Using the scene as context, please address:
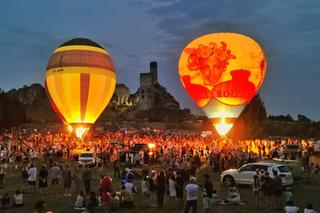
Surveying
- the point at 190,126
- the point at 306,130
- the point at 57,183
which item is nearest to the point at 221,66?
the point at 57,183

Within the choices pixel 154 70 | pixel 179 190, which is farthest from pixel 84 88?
pixel 154 70

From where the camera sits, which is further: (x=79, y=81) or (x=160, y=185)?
(x=79, y=81)

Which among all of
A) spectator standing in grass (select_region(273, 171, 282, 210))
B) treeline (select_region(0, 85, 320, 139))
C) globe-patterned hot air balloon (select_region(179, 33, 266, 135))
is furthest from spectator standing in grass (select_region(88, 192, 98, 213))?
treeline (select_region(0, 85, 320, 139))

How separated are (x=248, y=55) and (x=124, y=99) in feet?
415

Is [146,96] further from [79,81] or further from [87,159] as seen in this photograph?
[87,159]

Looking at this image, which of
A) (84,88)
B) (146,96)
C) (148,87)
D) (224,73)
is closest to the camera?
(224,73)

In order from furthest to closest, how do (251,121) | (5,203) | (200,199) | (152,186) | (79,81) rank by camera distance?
(251,121) < (79,81) < (200,199) < (152,186) < (5,203)

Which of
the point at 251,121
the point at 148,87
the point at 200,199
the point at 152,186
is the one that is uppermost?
the point at 148,87

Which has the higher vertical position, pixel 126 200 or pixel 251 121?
pixel 251 121

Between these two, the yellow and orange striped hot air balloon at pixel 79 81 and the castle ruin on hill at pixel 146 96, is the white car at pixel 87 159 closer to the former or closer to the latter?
the yellow and orange striped hot air balloon at pixel 79 81

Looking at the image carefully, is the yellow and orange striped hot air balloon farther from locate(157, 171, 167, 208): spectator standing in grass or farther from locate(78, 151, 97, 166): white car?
locate(157, 171, 167, 208): spectator standing in grass

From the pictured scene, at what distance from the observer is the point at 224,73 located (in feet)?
107

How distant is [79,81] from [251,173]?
60.0 ft

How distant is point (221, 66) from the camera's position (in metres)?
32.5
